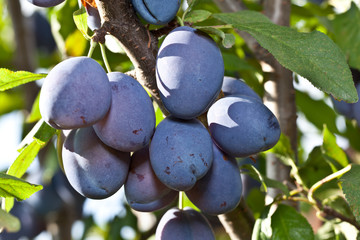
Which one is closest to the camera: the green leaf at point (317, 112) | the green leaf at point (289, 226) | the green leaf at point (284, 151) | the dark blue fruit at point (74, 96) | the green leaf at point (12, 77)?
the dark blue fruit at point (74, 96)

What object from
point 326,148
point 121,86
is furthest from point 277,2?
point 121,86

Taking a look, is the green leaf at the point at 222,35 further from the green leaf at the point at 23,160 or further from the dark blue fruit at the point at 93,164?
the green leaf at the point at 23,160

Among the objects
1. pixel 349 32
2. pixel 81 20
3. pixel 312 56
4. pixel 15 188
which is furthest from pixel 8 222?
pixel 349 32

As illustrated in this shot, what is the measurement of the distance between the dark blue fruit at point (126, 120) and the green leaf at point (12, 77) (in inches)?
5.9

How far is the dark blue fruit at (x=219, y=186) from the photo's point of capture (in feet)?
1.74

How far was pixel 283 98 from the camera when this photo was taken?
859mm

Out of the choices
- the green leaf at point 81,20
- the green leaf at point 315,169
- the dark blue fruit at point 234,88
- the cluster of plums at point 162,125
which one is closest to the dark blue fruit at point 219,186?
the cluster of plums at point 162,125

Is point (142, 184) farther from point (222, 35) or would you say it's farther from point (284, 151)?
point (284, 151)

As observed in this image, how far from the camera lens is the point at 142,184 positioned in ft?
1.75

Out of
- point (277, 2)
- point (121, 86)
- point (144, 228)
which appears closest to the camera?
point (121, 86)

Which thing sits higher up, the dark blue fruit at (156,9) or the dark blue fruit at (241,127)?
the dark blue fruit at (156,9)

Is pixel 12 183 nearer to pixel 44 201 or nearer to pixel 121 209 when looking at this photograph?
pixel 121 209

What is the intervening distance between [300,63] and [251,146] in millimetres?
113

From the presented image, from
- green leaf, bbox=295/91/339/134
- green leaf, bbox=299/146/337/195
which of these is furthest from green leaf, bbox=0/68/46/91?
green leaf, bbox=295/91/339/134
